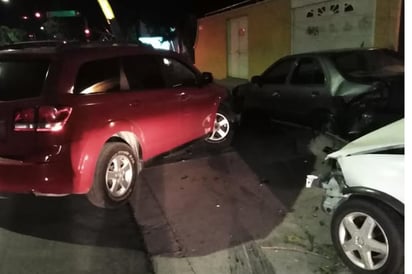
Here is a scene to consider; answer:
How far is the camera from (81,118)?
489 cm

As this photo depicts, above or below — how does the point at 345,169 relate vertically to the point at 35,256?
above

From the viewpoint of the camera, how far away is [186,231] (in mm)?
4844

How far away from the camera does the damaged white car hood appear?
369cm

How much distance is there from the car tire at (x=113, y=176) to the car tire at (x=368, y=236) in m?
2.45

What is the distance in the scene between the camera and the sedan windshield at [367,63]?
298 inches

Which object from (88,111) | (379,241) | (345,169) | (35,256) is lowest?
(35,256)

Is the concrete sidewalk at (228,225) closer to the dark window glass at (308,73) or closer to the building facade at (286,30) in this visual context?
the dark window glass at (308,73)

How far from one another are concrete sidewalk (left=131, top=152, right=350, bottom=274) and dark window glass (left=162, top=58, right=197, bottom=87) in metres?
1.25

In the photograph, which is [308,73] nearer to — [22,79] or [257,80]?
[257,80]

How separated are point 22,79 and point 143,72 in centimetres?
154

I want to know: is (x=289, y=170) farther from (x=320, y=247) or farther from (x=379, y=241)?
(x=379, y=241)

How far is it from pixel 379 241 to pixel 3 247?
328cm
